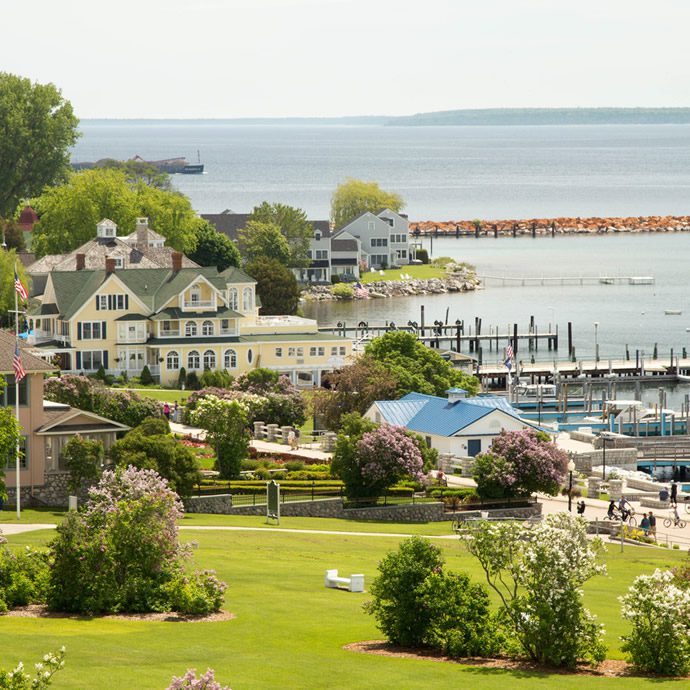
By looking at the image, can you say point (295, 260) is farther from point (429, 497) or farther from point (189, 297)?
point (429, 497)

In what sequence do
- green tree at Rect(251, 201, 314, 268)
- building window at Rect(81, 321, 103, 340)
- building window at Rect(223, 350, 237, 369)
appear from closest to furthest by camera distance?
1. building window at Rect(81, 321, 103, 340)
2. building window at Rect(223, 350, 237, 369)
3. green tree at Rect(251, 201, 314, 268)

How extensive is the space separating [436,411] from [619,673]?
42.3 meters

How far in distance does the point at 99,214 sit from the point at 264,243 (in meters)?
24.8

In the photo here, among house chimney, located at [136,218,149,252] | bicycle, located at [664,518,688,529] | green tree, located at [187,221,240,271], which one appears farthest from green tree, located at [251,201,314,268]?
bicycle, located at [664,518,688,529]

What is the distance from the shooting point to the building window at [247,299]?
333ft

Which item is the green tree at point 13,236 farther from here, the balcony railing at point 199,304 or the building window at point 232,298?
the balcony railing at point 199,304

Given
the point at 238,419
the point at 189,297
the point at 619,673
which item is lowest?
the point at 619,673

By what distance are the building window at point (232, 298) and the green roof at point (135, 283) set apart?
127 inches

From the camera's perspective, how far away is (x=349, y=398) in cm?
7612

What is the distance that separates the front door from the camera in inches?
2756

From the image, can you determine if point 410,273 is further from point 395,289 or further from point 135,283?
point 135,283

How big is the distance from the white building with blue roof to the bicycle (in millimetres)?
10711

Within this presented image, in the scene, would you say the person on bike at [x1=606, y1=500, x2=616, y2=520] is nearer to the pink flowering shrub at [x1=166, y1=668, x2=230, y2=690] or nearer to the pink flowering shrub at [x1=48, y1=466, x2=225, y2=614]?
the pink flowering shrub at [x1=48, y1=466, x2=225, y2=614]

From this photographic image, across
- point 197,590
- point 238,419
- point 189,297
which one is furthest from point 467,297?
point 197,590
